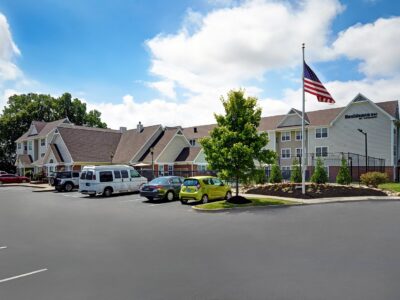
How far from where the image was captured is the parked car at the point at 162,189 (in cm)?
2016

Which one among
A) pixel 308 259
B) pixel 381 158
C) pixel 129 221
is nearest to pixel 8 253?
pixel 129 221

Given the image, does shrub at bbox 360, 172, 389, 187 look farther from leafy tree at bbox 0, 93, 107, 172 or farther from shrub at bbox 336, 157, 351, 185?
leafy tree at bbox 0, 93, 107, 172

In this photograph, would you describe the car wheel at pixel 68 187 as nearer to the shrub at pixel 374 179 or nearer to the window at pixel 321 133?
the shrub at pixel 374 179

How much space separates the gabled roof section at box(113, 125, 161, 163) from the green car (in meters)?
25.3

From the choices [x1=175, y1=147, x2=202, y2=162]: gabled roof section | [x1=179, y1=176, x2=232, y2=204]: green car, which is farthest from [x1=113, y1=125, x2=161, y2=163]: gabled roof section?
[x1=179, y1=176, x2=232, y2=204]: green car

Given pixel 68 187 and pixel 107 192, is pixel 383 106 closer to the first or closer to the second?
pixel 107 192

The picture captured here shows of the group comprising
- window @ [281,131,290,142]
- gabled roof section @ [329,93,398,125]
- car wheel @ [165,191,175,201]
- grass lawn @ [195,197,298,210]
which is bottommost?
grass lawn @ [195,197,298,210]

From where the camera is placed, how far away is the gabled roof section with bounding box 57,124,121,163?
4242 cm

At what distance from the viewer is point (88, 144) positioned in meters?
45.1

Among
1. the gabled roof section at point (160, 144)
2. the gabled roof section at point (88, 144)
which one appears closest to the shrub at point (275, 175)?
the gabled roof section at point (160, 144)

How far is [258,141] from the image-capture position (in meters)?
18.7

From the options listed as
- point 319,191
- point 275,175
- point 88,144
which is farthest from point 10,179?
point 319,191

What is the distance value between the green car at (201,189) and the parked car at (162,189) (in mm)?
1428

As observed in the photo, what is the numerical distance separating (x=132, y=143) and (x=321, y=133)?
27744 mm
